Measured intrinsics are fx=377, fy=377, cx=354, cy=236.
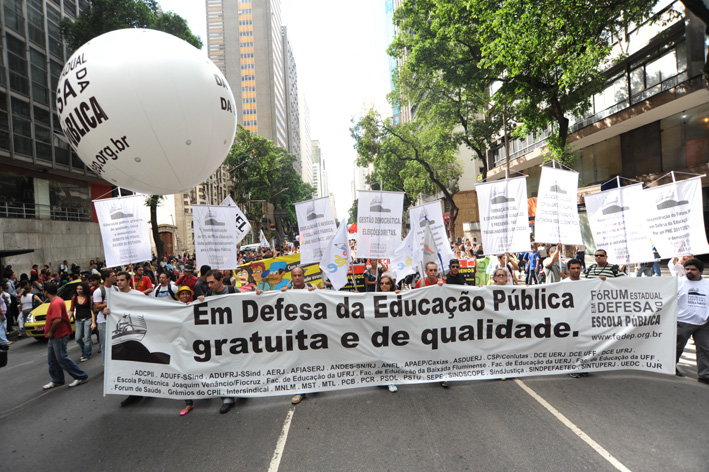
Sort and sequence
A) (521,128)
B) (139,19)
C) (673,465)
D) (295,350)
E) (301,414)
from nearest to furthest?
(673,465)
(301,414)
(295,350)
(521,128)
(139,19)

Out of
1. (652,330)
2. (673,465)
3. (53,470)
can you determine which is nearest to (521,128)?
(652,330)

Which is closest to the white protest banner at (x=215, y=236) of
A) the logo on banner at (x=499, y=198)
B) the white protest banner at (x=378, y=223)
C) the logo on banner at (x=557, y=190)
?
the white protest banner at (x=378, y=223)

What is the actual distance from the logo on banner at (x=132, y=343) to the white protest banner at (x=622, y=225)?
7.77 metres

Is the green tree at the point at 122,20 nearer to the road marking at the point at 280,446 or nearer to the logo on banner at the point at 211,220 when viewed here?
the logo on banner at the point at 211,220

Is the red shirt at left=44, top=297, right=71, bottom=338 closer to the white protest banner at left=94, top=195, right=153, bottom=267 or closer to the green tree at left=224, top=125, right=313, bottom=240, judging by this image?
the white protest banner at left=94, top=195, right=153, bottom=267

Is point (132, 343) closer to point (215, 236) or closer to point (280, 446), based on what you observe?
point (280, 446)

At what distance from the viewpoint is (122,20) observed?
68.9 feet

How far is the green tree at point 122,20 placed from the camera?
815 inches

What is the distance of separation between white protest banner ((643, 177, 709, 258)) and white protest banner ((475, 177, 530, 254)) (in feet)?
7.59

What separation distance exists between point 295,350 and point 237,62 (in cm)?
11927

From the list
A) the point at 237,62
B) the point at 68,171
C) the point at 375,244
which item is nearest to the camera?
the point at 375,244

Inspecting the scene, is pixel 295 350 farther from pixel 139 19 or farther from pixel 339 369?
pixel 139 19

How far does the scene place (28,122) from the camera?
22.0m

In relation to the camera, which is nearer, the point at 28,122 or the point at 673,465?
the point at 673,465
